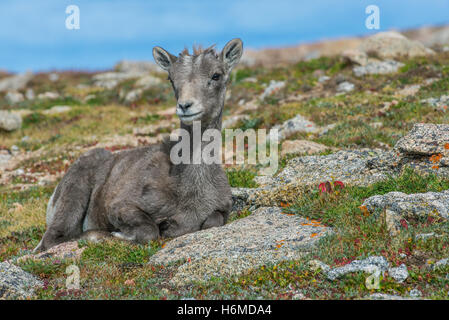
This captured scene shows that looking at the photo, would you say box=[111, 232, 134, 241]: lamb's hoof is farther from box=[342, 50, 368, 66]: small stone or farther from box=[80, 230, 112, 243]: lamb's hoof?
box=[342, 50, 368, 66]: small stone

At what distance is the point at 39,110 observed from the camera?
30844 millimetres

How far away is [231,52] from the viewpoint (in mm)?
10453

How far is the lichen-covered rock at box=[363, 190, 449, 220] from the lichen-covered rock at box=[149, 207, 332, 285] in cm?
105

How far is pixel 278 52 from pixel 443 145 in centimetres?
8621

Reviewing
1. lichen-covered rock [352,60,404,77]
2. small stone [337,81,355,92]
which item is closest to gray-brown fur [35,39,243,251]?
small stone [337,81,355,92]

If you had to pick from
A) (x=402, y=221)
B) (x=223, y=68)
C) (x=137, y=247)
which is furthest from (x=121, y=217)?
(x=402, y=221)

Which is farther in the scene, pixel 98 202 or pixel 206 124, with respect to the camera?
pixel 98 202

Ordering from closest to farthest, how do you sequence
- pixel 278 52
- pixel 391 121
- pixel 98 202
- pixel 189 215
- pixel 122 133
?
pixel 189 215
pixel 98 202
pixel 391 121
pixel 122 133
pixel 278 52

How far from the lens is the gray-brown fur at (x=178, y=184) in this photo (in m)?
9.65

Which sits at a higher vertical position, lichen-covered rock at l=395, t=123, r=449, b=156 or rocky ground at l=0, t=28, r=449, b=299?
lichen-covered rock at l=395, t=123, r=449, b=156

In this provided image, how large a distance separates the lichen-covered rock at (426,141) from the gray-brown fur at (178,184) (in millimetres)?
3847

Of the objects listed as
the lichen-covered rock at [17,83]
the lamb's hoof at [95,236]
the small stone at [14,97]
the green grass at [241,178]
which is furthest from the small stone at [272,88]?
the lichen-covered rock at [17,83]

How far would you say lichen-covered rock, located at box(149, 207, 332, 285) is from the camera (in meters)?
7.92
